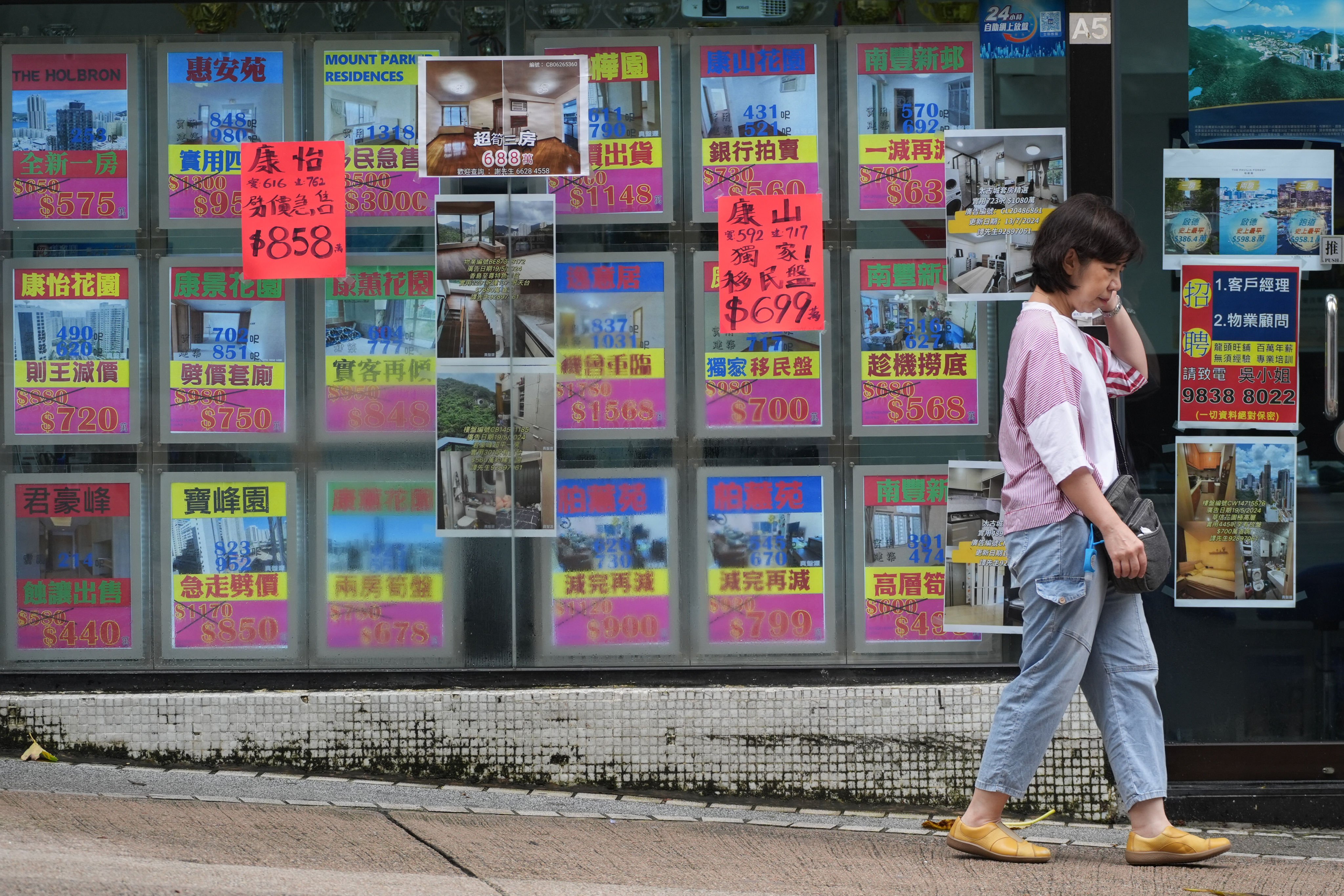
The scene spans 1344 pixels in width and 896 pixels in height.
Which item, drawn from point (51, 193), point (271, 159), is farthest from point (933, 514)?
point (51, 193)

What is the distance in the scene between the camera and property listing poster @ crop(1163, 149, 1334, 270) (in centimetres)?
474

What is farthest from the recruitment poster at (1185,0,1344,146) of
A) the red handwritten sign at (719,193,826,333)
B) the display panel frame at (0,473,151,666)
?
the display panel frame at (0,473,151,666)

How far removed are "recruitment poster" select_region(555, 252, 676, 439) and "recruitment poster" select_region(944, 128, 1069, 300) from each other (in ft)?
3.34

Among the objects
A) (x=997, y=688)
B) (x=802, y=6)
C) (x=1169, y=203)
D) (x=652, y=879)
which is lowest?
(x=652, y=879)

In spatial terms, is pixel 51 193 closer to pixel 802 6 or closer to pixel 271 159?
pixel 271 159

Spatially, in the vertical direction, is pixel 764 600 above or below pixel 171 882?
above

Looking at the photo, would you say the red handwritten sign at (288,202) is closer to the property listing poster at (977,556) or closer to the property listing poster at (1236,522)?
the property listing poster at (977,556)

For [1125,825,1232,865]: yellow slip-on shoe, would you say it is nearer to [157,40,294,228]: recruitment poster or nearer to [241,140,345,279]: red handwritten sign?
[241,140,345,279]: red handwritten sign

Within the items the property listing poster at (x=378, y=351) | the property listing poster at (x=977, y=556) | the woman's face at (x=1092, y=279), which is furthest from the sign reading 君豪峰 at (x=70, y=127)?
the woman's face at (x=1092, y=279)

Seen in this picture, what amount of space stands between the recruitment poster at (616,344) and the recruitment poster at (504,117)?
1.23 ft

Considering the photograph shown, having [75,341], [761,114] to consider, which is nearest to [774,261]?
[761,114]

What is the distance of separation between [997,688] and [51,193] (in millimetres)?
3767

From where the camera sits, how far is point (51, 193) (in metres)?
4.91

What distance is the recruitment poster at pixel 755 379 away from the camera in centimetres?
489
